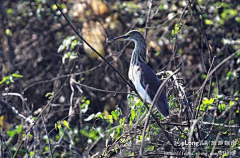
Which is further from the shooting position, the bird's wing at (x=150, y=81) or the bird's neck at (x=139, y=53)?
the bird's neck at (x=139, y=53)

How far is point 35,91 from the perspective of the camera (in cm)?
543

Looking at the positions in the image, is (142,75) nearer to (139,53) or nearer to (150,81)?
(150,81)

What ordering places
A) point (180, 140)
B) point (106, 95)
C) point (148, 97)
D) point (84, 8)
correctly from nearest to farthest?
point (180, 140) < point (148, 97) < point (106, 95) < point (84, 8)

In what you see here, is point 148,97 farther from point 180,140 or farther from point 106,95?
point 106,95

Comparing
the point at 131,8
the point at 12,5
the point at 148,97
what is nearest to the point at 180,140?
the point at 148,97

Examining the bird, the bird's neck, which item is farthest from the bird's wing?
the bird's neck

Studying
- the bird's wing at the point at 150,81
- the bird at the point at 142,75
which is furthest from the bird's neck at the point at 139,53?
the bird's wing at the point at 150,81

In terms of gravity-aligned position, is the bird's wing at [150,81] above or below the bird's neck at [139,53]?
below

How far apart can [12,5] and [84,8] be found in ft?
3.57

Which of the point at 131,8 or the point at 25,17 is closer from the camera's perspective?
the point at 131,8

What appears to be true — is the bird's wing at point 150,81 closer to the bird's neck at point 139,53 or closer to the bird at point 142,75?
the bird at point 142,75

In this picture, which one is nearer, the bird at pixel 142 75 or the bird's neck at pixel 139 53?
the bird at pixel 142 75

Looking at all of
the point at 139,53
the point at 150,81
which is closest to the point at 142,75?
the point at 150,81

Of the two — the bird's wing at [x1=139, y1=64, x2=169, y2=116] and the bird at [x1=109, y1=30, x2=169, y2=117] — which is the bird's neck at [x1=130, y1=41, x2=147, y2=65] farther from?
the bird's wing at [x1=139, y1=64, x2=169, y2=116]
